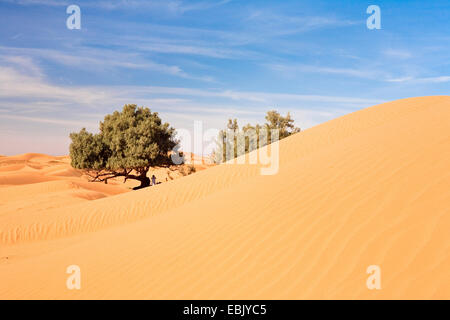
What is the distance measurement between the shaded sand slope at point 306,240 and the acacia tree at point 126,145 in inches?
735

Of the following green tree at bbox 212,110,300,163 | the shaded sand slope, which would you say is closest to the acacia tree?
green tree at bbox 212,110,300,163

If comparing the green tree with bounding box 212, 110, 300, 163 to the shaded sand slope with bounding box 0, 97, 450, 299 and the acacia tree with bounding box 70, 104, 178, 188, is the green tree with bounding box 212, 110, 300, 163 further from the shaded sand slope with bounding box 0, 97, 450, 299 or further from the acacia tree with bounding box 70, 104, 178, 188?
the shaded sand slope with bounding box 0, 97, 450, 299

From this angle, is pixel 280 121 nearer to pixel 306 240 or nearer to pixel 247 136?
pixel 247 136

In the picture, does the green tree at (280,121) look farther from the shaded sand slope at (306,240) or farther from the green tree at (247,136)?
the shaded sand slope at (306,240)

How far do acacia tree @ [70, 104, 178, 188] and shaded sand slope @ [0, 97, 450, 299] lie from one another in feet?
61.2

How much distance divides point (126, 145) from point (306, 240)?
23689 millimetres

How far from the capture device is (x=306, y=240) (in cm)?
431

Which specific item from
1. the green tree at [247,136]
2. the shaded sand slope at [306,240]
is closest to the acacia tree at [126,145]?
the green tree at [247,136]

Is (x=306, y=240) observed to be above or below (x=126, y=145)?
below

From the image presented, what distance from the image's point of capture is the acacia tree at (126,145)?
25734 mm

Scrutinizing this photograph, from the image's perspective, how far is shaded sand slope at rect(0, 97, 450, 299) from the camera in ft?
11.6

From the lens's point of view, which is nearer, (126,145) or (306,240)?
(306,240)

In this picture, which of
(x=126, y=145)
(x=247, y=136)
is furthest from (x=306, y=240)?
(x=247, y=136)
